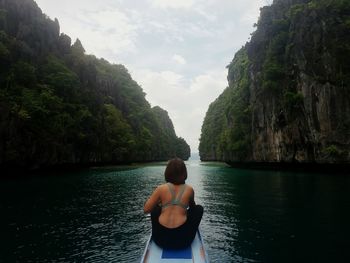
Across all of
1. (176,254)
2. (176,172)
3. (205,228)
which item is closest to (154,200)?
(176,172)

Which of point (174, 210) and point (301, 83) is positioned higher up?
point (301, 83)

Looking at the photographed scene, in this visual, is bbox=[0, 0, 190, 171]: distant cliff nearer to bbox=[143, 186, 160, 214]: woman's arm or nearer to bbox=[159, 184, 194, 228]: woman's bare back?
bbox=[143, 186, 160, 214]: woman's arm

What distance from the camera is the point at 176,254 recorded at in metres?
6.71

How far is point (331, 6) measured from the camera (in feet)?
160

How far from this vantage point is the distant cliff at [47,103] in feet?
162

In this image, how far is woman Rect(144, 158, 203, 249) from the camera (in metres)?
6.58

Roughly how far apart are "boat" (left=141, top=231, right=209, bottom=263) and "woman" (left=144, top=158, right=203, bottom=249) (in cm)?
11

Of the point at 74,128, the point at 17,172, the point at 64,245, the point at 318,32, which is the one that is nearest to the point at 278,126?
the point at 318,32

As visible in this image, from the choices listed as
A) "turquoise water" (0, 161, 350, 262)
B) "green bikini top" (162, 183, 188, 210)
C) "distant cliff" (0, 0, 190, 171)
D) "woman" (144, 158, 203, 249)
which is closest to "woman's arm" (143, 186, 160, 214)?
"woman" (144, 158, 203, 249)

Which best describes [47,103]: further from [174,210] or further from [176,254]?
[176,254]

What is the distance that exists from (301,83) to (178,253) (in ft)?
162

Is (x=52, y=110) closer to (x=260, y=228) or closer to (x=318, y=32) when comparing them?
(x=318, y=32)

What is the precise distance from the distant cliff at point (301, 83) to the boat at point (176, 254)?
43501 millimetres

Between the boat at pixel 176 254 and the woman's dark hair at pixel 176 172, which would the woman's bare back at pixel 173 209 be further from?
the boat at pixel 176 254
